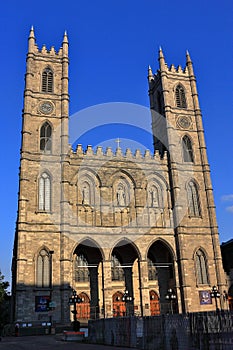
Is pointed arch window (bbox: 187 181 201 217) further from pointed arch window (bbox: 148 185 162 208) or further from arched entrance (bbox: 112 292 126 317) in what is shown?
arched entrance (bbox: 112 292 126 317)

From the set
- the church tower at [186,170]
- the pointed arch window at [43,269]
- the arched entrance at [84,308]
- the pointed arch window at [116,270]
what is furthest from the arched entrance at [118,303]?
the pointed arch window at [43,269]

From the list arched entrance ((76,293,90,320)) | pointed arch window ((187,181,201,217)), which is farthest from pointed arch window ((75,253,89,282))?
pointed arch window ((187,181,201,217))

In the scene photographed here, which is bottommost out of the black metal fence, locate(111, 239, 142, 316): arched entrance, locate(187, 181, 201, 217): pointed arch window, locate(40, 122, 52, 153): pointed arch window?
the black metal fence

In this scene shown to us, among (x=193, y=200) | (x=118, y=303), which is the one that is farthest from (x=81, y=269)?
(x=193, y=200)

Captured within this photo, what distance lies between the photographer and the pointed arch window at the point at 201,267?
3638cm

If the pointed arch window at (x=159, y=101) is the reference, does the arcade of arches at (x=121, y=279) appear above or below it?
below

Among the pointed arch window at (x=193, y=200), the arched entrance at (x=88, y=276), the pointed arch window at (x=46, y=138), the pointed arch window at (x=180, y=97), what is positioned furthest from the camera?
the pointed arch window at (x=180, y=97)

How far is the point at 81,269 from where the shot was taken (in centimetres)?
3659

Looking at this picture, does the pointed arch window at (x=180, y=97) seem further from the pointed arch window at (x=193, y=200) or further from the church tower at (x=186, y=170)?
the pointed arch window at (x=193, y=200)

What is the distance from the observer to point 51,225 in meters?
34.0

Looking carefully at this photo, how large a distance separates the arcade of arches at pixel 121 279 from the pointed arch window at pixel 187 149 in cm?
995

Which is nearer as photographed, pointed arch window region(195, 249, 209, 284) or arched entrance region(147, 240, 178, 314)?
pointed arch window region(195, 249, 209, 284)

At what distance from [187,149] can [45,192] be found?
55.0 ft

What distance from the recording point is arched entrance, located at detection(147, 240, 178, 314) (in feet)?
121
